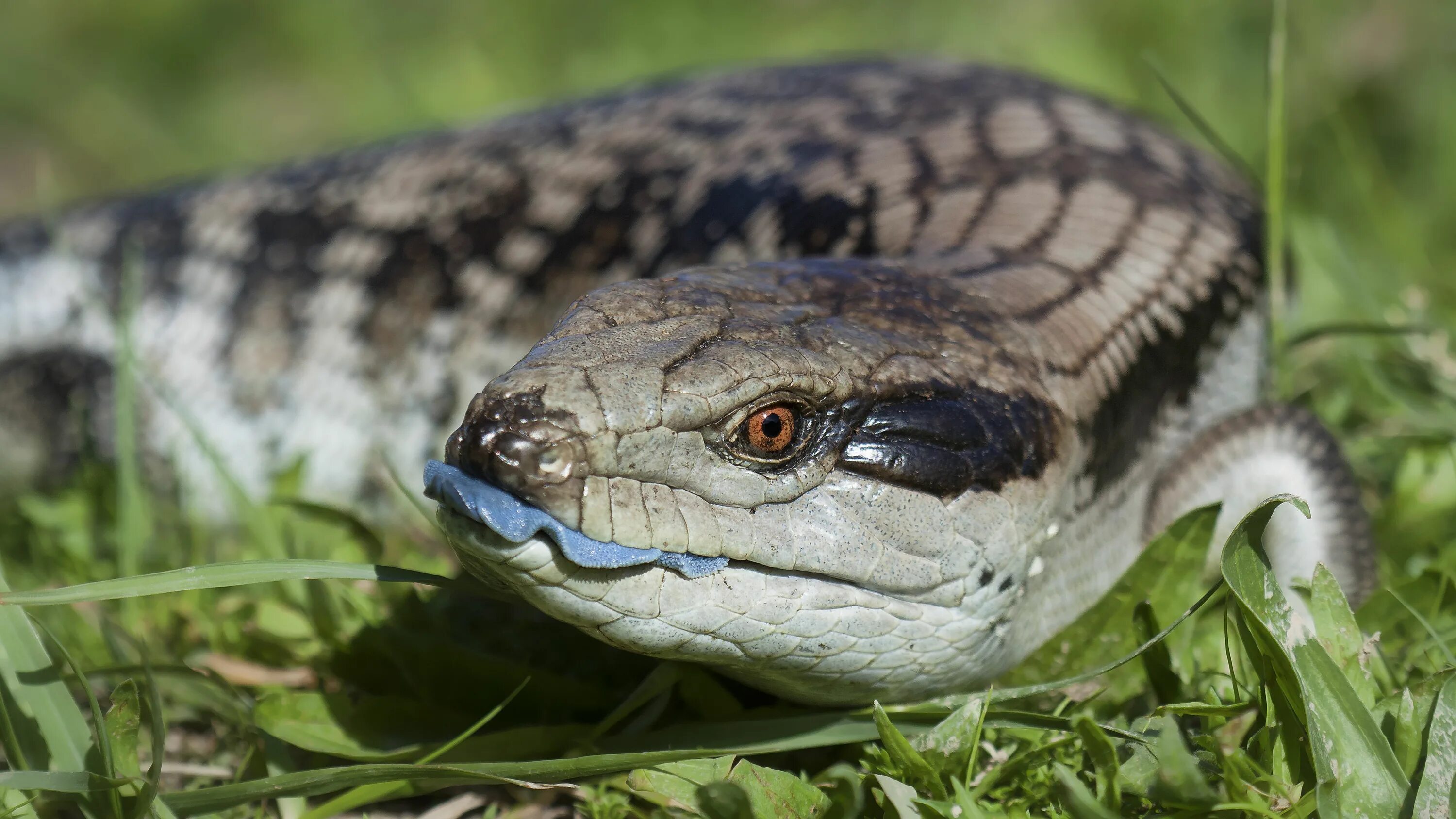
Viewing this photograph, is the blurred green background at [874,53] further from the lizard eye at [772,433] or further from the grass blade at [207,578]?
the grass blade at [207,578]

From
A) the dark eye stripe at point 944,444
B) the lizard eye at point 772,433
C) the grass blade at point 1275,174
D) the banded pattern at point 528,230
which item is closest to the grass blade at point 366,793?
the lizard eye at point 772,433

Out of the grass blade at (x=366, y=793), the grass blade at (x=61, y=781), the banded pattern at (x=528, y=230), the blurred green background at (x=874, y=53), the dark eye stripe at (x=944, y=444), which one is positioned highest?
the blurred green background at (x=874, y=53)

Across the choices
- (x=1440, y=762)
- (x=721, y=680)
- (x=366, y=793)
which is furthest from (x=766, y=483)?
(x=1440, y=762)

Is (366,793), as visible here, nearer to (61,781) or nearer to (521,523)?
(61,781)

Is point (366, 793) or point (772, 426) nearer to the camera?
point (772, 426)

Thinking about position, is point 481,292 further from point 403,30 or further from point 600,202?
point 403,30


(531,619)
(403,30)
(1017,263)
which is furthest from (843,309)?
(403,30)

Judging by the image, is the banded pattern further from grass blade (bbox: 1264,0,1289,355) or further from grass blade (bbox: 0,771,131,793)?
grass blade (bbox: 0,771,131,793)
